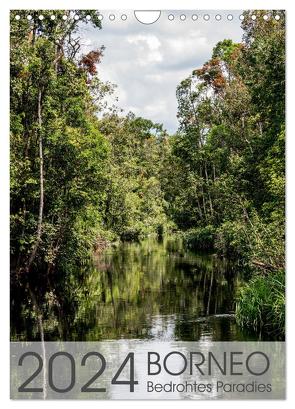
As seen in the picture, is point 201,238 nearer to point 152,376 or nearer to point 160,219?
point 160,219

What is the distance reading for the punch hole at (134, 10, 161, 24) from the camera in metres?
4.38

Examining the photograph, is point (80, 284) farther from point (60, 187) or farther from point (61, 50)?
point (61, 50)

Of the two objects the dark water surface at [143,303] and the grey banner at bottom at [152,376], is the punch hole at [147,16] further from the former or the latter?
the dark water surface at [143,303]

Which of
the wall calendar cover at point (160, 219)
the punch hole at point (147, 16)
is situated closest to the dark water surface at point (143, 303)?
the wall calendar cover at point (160, 219)

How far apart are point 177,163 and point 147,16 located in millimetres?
6877

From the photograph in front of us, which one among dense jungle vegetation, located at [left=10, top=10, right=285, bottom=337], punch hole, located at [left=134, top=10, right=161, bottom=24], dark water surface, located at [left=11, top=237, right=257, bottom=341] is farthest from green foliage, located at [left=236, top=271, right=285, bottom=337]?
punch hole, located at [left=134, top=10, right=161, bottom=24]

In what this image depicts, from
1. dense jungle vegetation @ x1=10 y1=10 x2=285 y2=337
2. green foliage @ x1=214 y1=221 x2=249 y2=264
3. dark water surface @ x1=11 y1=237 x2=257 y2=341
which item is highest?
dense jungle vegetation @ x1=10 y1=10 x2=285 y2=337

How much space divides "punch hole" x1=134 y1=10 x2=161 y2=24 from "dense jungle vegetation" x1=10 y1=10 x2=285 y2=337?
119 inches

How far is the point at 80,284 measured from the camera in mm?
13984

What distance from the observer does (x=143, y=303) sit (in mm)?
10539

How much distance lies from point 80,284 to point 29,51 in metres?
5.79

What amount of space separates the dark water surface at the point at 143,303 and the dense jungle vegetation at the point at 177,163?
0.58 metres

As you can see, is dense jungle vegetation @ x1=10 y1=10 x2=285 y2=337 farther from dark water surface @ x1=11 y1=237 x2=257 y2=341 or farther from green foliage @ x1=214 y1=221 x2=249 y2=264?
dark water surface @ x1=11 y1=237 x2=257 y2=341

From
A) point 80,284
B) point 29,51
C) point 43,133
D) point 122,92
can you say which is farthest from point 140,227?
point 122,92
